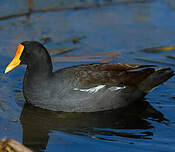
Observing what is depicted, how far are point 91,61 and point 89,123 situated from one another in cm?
243

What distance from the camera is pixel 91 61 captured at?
855 cm

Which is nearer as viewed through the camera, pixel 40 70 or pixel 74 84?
pixel 74 84

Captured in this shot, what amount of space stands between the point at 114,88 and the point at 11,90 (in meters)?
1.74

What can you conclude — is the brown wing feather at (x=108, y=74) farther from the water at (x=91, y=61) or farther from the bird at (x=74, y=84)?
the water at (x=91, y=61)

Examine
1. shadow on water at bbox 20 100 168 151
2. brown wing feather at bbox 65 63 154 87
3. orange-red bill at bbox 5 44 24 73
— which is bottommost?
shadow on water at bbox 20 100 168 151

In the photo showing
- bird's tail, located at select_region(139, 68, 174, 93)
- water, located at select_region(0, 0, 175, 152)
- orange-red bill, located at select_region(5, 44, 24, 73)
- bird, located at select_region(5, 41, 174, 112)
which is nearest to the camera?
water, located at select_region(0, 0, 175, 152)

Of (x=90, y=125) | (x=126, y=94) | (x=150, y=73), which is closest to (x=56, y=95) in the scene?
(x=90, y=125)

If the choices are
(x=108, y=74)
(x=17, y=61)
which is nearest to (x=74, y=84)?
(x=108, y=74)

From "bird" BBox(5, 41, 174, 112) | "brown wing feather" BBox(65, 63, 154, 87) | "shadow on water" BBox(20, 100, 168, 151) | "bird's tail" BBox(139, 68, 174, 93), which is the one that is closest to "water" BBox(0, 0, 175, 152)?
"shadow on water" BBox(20, 100, 168, 151)

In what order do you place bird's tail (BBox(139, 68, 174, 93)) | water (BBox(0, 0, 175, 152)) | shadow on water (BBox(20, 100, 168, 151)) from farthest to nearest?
bird's tail (BBox(139, 68, 174, 93)), shadow on water (BBox(20, 100, 168, 151)), water (BBox(0, 0, 175, 152))

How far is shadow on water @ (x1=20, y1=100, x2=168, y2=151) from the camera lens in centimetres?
588

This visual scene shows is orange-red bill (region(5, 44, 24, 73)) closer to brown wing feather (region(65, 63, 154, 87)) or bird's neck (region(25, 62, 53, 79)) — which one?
bird's neck (region(25, 62, 53, 79))

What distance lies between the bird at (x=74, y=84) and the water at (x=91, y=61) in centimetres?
17

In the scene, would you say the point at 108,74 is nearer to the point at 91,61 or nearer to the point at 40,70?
the point at 40,70
